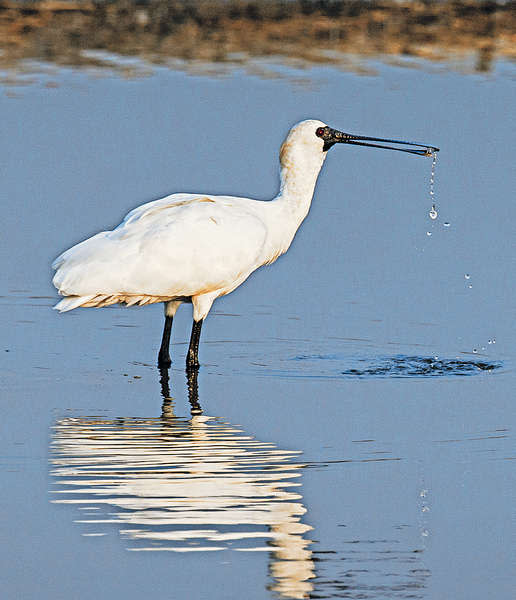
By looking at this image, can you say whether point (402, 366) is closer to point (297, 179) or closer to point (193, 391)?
point (193, 391)

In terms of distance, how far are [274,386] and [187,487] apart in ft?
7.91

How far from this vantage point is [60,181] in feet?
52.2

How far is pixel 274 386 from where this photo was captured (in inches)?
403

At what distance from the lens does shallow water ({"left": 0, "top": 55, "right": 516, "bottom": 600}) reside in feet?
23.0

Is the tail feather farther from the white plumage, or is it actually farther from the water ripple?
the water ripple

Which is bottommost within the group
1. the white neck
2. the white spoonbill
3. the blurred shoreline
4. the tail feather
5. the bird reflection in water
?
the blurred shoreline

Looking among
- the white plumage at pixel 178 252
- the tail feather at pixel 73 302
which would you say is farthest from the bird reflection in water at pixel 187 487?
the white plumage at pixel 178 252

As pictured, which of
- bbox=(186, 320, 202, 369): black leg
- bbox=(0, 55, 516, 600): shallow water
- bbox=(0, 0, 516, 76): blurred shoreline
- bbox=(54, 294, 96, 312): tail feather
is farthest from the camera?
bbox=(0, 0, 516, 76): blurred shoreline

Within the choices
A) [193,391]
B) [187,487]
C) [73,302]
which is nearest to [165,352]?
[193,391]


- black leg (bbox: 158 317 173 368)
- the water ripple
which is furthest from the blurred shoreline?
the water ripple

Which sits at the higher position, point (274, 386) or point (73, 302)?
point (73, 302)

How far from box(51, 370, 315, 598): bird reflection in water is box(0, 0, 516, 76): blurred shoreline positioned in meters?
14.8

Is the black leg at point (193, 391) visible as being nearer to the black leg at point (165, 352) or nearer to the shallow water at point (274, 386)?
the shallow water at point (274, 386)

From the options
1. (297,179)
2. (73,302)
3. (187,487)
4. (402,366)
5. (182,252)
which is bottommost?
(402,366)
